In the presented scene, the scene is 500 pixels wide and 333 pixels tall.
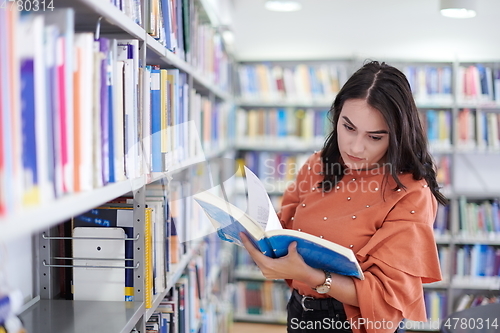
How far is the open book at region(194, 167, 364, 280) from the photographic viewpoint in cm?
102

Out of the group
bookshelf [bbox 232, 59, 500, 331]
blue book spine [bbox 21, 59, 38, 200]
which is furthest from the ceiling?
blue book spine [bbox 21, 59, 38, 200]

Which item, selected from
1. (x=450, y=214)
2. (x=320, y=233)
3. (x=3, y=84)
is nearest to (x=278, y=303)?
(x=450, y=214)

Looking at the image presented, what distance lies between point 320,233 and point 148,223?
1.73 feet

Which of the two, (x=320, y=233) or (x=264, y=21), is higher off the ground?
(x=264, y=21)

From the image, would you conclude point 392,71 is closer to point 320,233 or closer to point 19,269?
point 320,233

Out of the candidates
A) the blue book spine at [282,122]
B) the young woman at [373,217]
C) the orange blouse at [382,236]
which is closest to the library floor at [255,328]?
the blue book spine at [282,122]

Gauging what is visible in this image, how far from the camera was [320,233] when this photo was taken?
1.35 meters

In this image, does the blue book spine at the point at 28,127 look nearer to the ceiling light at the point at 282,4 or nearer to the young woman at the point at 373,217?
the young woman at the point at 373,217

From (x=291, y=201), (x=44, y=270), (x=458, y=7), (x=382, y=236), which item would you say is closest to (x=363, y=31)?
(x=458, y=7)

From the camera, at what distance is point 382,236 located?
3.99 ft

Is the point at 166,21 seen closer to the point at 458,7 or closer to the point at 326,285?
the point at 326,285

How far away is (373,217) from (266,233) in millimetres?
430

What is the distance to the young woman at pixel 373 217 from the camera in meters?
1.18

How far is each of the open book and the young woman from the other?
0.10ft
